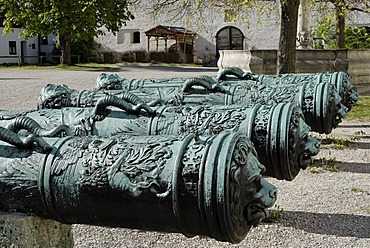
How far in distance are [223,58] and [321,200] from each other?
819 cm

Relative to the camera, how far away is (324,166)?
7133 millimetres

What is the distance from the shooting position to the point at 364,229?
4.89m

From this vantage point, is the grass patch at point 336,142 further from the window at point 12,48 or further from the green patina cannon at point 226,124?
the window at point 12,48

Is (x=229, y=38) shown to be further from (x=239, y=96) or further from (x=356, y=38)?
(x=239, y=96)

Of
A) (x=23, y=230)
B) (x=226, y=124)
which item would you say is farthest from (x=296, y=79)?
(x=23, y=230)

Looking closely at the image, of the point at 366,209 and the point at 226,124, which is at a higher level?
the point at 226,124

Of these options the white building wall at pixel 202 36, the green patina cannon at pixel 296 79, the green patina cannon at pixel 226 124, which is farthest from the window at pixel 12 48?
the green patina cannon at pixel 226 124

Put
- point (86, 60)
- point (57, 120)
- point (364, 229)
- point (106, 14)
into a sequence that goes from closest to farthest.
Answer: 1. point (57, 120)
2. point (364, 229)
3. point (106, 14)
4. point (86, 60)

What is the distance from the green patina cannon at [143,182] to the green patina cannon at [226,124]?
38.4 inches

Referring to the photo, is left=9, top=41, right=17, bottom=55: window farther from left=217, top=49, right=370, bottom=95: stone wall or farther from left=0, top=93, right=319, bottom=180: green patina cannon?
left=0, top=93, right=319, bottom=180: green patina cannon

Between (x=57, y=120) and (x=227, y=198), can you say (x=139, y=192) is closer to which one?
(x=227, y=198)

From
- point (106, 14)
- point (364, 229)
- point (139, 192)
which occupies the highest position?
point (106, 14)

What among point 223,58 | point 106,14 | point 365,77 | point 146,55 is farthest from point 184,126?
point 146,55

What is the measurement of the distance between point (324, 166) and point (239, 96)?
2.29m
